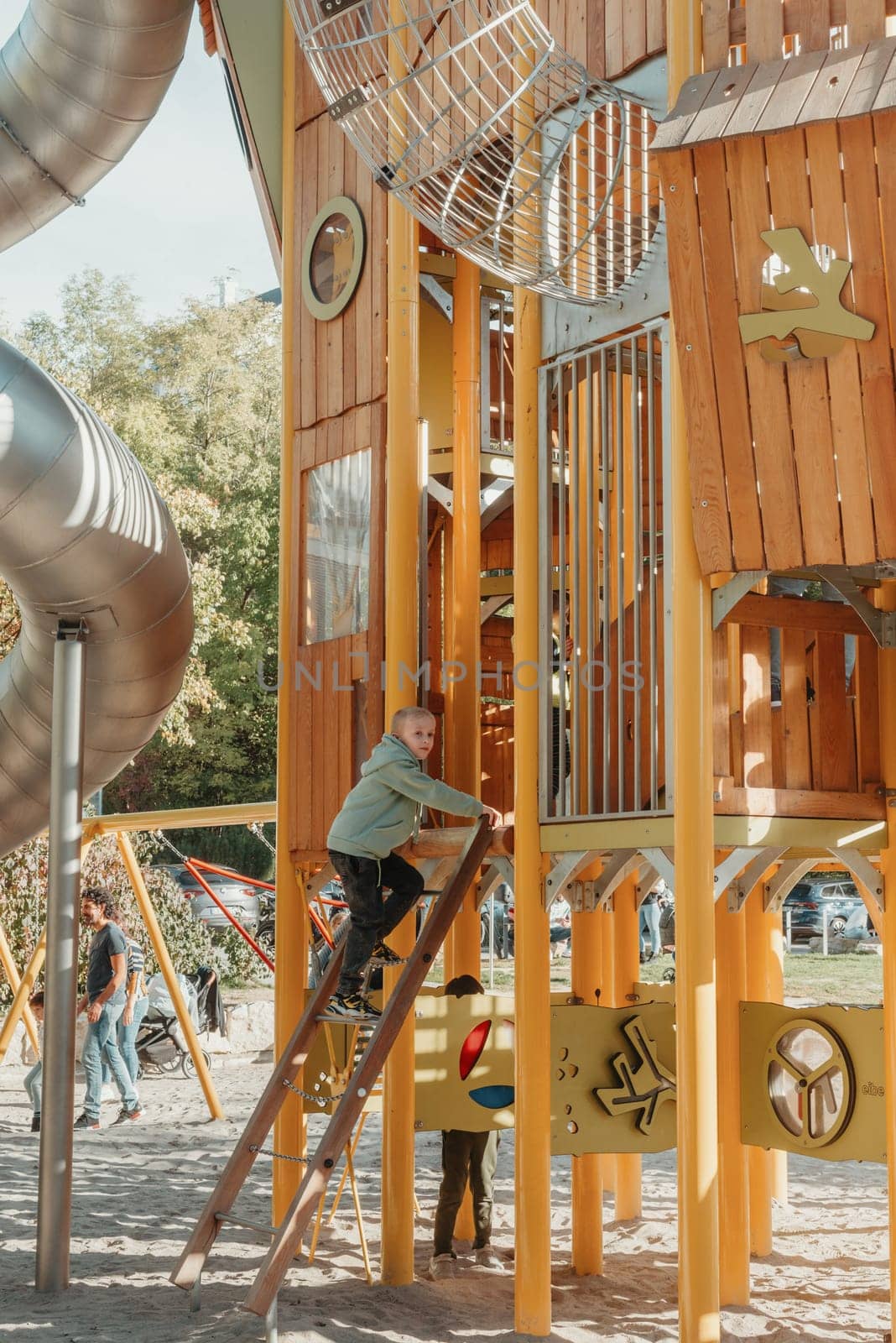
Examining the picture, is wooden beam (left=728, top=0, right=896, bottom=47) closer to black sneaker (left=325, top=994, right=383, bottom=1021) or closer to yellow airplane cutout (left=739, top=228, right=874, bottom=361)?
yellow airplane cutout (left=739, top=228, right=874, bottom=361)

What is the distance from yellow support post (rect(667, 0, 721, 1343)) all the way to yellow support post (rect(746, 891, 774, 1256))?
8.86 ft

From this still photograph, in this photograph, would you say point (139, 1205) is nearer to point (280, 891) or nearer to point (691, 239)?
point (280, 891)

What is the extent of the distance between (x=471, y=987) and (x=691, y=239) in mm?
4384

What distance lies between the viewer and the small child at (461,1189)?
312 inches

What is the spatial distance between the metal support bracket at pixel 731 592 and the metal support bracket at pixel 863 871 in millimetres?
1288

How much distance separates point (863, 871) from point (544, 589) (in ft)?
6.01

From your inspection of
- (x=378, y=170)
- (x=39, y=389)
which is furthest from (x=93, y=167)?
(x=378, y=170)

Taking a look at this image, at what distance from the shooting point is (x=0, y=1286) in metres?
7.38

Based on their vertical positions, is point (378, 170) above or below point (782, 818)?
above

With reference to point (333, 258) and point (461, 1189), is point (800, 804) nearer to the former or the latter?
point (461, 1189)

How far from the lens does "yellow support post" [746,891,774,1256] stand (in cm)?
831

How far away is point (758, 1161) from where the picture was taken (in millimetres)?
8367

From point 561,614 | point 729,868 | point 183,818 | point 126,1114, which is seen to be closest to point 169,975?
point 126,1114

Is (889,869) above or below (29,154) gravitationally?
below
